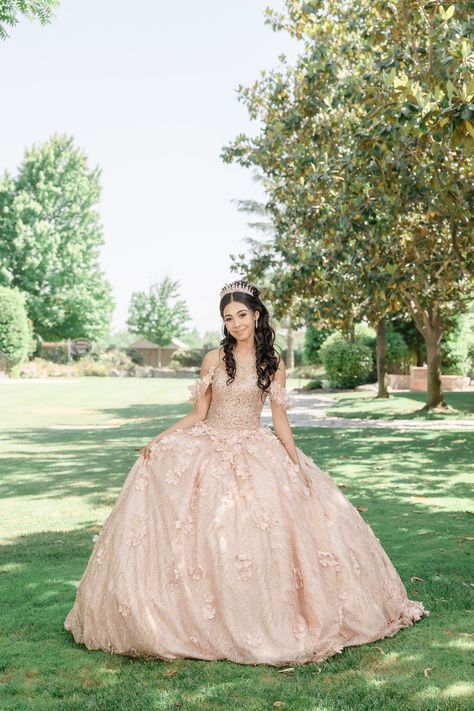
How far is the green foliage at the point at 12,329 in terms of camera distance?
151ft

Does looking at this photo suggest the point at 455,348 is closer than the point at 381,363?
No

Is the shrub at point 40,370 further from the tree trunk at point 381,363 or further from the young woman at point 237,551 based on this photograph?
the young woman at point 237,551

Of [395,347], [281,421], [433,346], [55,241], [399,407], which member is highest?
[55,241]

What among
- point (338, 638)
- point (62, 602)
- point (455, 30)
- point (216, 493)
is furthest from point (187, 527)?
point (455, 30)

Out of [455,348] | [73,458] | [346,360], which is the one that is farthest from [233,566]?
[455,348]

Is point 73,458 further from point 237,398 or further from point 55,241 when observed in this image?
point 55,241

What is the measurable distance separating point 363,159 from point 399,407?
45.3 feet

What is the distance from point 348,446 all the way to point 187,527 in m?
10.8

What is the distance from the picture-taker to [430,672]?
13.3ft

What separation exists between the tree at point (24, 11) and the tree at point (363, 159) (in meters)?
4.47

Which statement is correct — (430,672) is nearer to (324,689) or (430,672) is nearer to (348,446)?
(324,689)

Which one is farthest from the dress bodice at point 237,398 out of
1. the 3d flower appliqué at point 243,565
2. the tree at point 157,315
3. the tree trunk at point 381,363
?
the tree at point 157,315

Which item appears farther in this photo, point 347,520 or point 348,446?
point 348,446

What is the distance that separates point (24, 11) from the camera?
41.1 ft
